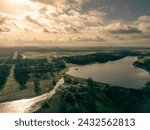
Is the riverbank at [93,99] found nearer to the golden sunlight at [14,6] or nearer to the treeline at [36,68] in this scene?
the treeline at [36,68]

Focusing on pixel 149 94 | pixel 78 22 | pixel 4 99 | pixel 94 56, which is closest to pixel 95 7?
pixel 78 22

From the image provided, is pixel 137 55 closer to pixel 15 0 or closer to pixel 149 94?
pixel 149 94

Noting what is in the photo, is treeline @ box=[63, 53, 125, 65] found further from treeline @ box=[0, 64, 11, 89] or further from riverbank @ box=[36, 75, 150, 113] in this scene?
treeline @ box=[0, 64, 11, 89]

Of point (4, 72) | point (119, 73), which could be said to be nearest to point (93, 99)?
point (119, 73)

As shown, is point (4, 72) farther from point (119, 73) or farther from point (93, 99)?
point (119, 73)

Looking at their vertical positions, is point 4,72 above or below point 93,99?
above

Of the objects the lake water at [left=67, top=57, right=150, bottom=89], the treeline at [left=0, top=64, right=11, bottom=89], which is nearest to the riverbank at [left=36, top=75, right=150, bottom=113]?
the lake water at [left=67, top=57, right=150, bottom=89]
